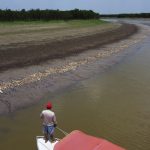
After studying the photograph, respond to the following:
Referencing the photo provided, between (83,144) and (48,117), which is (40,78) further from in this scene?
(83,144)

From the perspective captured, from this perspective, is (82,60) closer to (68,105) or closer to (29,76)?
(29,76)

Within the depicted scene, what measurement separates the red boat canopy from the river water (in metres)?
2.98

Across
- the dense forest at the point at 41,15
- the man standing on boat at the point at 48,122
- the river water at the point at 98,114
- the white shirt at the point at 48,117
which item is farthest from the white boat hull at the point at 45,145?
the dense forest at the point at 41,15

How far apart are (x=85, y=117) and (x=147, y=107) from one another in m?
3.59

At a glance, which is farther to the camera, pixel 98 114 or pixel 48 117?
pixel 98 114

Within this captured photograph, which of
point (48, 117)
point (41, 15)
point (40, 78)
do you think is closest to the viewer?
point (48, 117)

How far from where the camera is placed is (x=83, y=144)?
37.1 ft

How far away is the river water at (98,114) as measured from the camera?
15477mm

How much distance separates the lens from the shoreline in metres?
19.8

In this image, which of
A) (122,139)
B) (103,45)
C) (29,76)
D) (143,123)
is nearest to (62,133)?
(122,139)

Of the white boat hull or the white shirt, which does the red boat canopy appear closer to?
the white boat hull

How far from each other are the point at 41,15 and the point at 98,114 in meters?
69.7

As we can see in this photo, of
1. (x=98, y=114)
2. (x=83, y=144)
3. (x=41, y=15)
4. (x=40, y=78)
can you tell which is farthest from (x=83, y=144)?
(x=41, y=15)

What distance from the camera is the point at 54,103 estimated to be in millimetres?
20172
